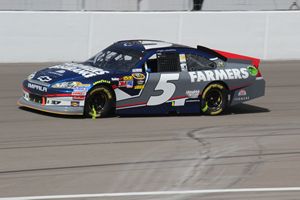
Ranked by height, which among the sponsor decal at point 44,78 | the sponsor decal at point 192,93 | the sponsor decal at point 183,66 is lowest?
the sponsor decal at point 192,93

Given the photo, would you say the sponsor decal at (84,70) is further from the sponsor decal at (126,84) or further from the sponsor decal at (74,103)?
the sponsor decal at (74,103)

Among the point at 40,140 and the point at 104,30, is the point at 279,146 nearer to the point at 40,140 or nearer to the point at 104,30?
the point at 40,140

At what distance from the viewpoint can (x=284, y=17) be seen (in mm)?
21109

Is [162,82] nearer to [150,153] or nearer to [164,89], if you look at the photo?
[164,89]

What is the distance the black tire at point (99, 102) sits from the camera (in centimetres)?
1213

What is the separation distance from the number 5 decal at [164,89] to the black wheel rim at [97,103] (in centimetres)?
89

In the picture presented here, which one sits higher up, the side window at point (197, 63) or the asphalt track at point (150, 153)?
the side window at point (197, 63)

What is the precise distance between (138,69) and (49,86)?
1.67 metres

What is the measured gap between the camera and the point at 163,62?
12922 millimetres

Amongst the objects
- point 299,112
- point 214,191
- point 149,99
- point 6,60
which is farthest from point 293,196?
point 6,60

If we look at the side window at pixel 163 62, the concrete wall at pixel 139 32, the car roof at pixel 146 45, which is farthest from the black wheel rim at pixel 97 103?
the concrete wall at pixel 139 32

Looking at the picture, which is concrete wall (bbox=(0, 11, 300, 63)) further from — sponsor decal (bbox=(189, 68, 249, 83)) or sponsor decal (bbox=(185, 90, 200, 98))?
sponsor decal (bbox=(185, 90, 200, 98))

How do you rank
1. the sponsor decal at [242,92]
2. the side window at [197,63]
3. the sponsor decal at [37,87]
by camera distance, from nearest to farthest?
the sponsor decal at [37,87], the side window at [197,63], the sponsor decal at [242,92]

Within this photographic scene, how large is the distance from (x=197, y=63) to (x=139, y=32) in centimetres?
677
